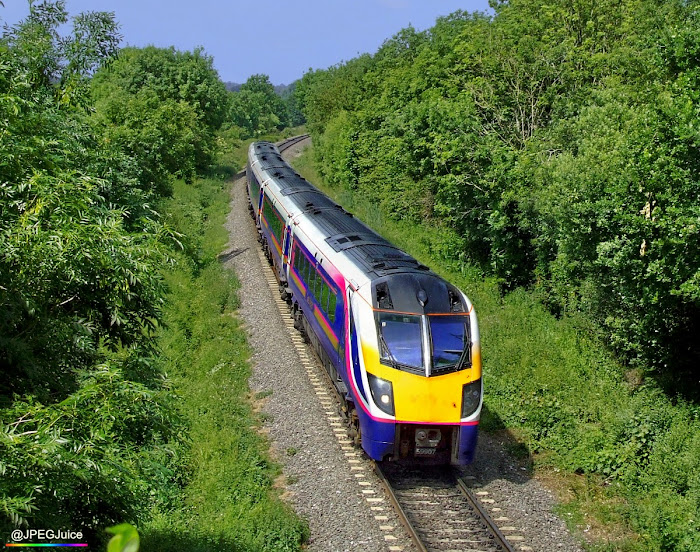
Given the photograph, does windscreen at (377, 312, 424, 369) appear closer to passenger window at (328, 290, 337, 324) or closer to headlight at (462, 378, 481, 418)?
headlight at (462, 378, 481, 418)

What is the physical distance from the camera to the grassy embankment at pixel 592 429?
417 inches

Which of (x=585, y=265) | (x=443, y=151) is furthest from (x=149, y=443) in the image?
(x=443, y=151)

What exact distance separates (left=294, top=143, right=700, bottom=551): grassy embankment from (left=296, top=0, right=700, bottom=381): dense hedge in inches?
38.9

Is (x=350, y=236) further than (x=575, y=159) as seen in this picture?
No

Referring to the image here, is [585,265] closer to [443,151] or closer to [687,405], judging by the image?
[687,405]

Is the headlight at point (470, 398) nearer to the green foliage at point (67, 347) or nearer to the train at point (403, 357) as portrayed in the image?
the train at point (403, 357)

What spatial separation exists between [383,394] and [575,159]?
26.8ft

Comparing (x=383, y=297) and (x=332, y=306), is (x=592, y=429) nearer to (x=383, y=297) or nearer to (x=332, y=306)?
(x=383, y=297)

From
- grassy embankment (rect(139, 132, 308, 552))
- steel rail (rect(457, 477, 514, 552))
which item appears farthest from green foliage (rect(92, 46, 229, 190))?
steel rail (rect(457, 477, 514, 552))

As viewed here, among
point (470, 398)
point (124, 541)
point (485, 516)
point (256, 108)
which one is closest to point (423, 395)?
point (470, 398)

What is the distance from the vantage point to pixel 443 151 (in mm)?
21531

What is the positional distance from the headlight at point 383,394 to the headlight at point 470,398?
3.93 ft

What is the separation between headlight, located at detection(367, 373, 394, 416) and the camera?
36.2 ft

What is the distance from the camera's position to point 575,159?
52.5ft
